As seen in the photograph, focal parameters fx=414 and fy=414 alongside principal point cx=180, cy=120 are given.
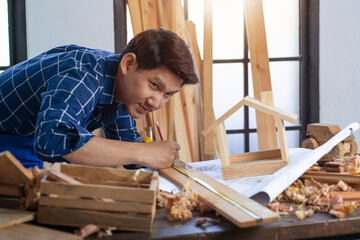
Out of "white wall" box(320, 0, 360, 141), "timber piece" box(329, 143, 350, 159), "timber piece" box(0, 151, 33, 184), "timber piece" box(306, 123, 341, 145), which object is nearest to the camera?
"timber piece" box(0, 151, 33, 184)

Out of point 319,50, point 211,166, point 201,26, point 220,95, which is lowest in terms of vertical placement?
point 211,166

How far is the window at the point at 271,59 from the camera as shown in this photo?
12.3ft

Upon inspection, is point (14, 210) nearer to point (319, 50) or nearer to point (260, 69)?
point (260, 69)

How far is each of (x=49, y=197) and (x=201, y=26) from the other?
9.73 ft

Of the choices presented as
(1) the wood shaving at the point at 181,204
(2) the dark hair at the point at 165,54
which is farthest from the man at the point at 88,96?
(1) the wood shaving at the point at 181,204

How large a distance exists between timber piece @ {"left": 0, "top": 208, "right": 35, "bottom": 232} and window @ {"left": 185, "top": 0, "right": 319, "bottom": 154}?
2.89m

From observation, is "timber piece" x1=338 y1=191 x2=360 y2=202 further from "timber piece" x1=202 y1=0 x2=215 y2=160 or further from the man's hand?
"timber piece" x1=202 y1=0 x2=215 y2=160

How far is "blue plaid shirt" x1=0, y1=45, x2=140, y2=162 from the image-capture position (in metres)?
1.40

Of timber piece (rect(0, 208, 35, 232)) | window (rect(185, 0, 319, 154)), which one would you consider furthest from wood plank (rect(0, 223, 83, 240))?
window (rect(185, 0, 319, 154))

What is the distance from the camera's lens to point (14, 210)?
104 cm

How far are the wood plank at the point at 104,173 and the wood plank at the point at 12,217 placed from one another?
0.17 m

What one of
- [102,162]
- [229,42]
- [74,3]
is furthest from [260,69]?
[102,162]

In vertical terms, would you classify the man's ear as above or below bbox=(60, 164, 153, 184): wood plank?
above

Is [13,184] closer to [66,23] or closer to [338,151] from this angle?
[338,151]
